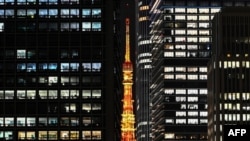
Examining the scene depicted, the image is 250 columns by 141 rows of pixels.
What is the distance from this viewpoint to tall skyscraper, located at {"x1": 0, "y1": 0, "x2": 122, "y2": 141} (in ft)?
532

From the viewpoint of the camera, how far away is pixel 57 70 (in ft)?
545

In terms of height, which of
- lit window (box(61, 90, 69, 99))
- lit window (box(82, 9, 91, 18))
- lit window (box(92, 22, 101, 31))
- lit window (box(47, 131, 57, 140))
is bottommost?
lit window (box(47, 131, 57, 140))

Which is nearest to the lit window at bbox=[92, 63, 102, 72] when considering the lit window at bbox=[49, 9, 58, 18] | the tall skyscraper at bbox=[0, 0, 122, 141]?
the tall skyscraper at bbox=[0, 0, 122, 141]

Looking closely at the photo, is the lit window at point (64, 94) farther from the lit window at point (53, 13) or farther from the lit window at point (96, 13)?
the lit window at point (96, 13)

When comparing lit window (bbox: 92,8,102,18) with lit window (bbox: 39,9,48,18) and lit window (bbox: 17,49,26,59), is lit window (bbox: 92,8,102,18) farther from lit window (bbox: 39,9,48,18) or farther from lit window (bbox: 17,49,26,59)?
lit window (bbox: 17,49,26,59)

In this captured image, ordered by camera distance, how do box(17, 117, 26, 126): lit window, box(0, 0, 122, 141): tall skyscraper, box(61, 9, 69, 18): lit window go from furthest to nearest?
box(61, 9, 69, 18): lit window → box(17, 117, 26, 126): lit window → box(0, 0, 122, 141): tall skyscraper

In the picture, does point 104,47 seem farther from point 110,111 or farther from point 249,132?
point 249,132

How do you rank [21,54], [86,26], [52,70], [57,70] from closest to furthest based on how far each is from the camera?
[86,26] → [57,70] → [52,70] → [21,54]

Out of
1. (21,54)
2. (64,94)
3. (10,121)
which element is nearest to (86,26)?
(64,94)

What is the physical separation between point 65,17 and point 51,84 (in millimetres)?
13819

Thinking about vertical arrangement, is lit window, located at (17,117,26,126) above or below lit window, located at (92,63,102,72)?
below

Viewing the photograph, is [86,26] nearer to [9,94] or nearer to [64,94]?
[64,94]

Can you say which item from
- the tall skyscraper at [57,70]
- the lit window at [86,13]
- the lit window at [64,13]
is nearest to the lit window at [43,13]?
the tall skyscraper at [57,70]

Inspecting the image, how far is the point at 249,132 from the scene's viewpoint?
12.5 meters
